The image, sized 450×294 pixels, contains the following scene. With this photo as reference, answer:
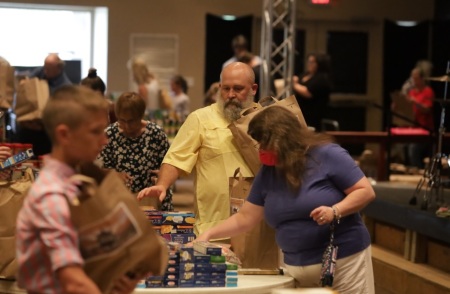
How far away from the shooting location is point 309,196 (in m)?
3.49

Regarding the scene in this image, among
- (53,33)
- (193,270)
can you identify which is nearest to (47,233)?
(193,270)

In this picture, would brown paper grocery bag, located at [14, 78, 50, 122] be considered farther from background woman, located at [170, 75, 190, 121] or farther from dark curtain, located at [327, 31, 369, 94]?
dark curtain, located at [327, 31, 369, 94]

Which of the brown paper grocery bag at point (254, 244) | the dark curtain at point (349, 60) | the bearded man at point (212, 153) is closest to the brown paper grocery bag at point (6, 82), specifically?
the bearded man at point (212, 153)

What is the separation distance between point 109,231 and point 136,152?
2958mm

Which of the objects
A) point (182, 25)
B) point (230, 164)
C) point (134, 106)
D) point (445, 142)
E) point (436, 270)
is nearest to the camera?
point (230, 164)

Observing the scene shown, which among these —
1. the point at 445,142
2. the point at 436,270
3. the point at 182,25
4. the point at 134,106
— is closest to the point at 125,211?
the point at 134,106

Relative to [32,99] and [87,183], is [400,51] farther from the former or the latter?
[87,183]

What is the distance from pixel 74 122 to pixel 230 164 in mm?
2171

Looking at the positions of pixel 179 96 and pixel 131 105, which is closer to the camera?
pixel 131 105

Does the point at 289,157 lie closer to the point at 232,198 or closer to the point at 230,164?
the point at 232,198

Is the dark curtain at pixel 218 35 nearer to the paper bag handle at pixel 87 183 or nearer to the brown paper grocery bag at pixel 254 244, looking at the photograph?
the brown paper grocery bag at pixel 254 244

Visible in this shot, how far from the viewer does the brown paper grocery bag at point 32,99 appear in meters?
7.89

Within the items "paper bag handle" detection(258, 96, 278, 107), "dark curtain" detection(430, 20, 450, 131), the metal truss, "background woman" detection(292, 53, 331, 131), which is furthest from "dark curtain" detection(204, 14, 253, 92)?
"paper bag handle" detection(258, 96, 278, 107)

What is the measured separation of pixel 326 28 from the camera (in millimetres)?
16156
